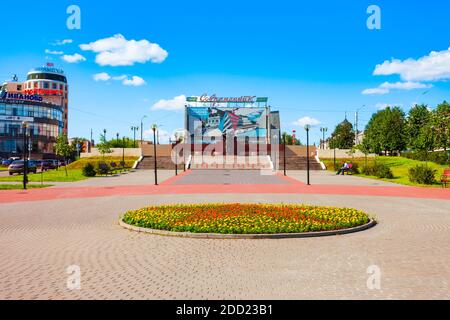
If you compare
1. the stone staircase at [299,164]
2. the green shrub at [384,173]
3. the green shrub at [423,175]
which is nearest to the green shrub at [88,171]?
the green shrub at [384,173]

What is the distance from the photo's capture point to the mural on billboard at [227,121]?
98875mm

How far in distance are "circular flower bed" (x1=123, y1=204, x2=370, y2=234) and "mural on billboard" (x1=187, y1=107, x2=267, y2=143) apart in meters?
84.4

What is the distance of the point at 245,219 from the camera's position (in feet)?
40.0

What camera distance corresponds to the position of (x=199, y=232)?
35.8ft

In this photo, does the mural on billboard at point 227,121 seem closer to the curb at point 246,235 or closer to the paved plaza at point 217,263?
the paved plaza at point 217,263

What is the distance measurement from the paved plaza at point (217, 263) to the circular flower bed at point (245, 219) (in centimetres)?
57

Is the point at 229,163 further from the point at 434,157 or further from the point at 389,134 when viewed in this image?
the point at 389,134

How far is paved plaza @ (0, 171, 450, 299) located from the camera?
639cm

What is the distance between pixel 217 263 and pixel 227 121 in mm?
91453

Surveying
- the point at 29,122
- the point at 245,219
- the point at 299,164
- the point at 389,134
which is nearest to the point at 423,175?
the point at 245,219

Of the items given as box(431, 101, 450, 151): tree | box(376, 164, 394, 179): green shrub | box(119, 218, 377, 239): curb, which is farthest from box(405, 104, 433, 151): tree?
box(119, 218, 377, 239): curb

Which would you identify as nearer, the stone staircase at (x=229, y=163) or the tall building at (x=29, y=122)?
the stone staircase at (x=229, y=163)

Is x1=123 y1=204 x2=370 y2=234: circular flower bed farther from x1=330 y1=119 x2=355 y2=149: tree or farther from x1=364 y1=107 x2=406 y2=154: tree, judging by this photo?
x1=330 y1=119 x2=355 y2=149: tree

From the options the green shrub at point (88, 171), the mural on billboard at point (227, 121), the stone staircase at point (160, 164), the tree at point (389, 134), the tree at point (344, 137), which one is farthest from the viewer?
the tree at point (344, 137)
